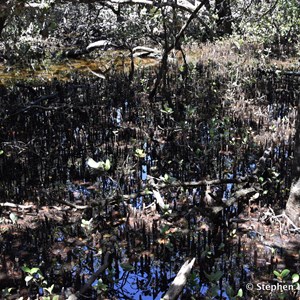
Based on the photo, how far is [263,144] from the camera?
5.86 m

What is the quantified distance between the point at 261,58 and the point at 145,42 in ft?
15.8

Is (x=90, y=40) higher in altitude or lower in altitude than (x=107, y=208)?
higher

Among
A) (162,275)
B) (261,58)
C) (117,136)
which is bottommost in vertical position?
(162,275)

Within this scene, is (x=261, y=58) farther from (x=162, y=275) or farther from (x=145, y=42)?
(x=162, y=275)

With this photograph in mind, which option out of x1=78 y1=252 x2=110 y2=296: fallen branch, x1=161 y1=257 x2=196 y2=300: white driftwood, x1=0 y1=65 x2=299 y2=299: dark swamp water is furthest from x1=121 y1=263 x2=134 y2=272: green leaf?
x1=161 y1=257 x2=196 y2=300: white driftwood

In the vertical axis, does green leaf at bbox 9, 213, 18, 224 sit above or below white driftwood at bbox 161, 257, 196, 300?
below

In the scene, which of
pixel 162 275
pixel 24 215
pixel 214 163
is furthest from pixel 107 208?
pixel 214 163

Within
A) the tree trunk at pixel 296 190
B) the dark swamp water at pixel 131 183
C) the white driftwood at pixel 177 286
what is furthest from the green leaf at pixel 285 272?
the tree trunk at pixel 296 190

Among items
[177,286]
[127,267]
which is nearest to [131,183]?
[127,267]

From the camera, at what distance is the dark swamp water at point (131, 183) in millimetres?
3387

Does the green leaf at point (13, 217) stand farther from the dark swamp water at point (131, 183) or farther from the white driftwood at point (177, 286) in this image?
the white driftwood at point (177, 286)

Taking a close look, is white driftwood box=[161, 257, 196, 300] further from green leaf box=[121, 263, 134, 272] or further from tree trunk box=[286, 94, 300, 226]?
tree trunk box=[286, 94, 300, 226]

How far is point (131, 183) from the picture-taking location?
4.88m

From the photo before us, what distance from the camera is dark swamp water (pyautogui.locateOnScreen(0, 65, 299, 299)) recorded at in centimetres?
339
